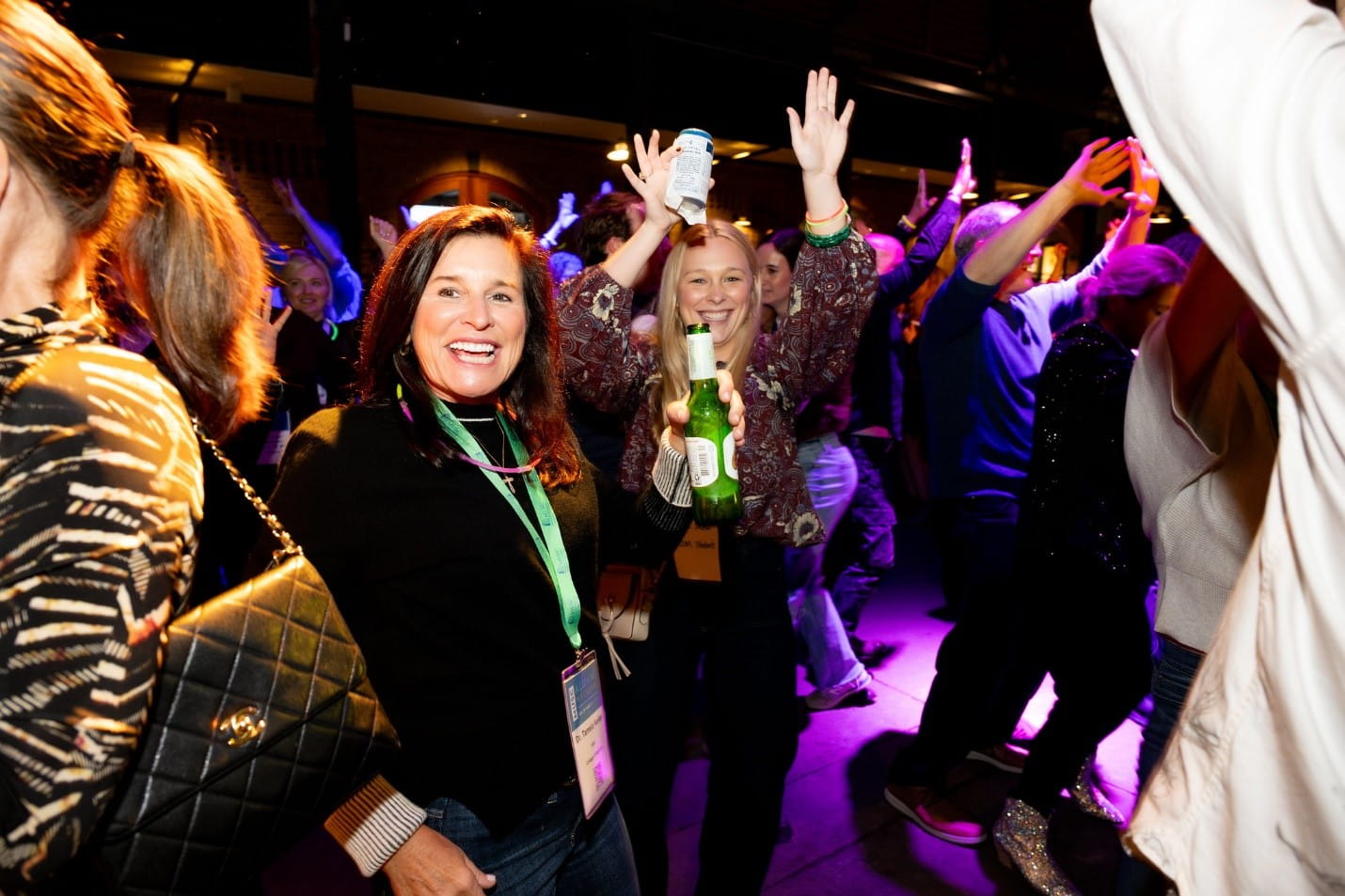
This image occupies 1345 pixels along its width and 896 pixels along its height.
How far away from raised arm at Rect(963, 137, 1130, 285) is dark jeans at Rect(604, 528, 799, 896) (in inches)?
51.0

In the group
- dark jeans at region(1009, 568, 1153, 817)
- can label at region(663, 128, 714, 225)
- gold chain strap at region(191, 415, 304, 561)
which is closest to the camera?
gold chain strap at region(191, 415, 304, 561)

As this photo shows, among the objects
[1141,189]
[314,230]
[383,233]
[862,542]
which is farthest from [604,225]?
[314,230]

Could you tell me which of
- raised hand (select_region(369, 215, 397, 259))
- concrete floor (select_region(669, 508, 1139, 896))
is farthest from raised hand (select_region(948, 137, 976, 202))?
raised hand (select_region(369, 215, 397, 259))

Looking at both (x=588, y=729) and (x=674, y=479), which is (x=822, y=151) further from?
(x=588, y=729)

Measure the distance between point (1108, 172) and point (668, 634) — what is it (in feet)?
8.05

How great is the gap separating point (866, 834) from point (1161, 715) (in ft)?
4.59

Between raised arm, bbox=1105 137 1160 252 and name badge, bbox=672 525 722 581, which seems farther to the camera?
raised arm, bbox=1105 137 1160 252

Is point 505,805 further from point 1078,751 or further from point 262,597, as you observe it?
point 1078,751

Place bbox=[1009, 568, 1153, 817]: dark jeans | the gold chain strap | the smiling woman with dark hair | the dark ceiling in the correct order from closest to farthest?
the gold chain strap, the smiling woman with dark hair, bbox=[1009, 568, 1153, 817]: dark jeans, the dark ceiling

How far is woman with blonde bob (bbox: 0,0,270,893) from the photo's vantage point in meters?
0.71

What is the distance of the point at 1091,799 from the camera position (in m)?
2.97

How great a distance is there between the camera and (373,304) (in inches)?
62.7

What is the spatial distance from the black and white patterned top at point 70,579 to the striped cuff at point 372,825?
51 cm

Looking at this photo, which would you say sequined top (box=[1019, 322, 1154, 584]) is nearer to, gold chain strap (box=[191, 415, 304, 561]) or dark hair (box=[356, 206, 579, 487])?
dark hair (box=[356, 206, 579, 487])
